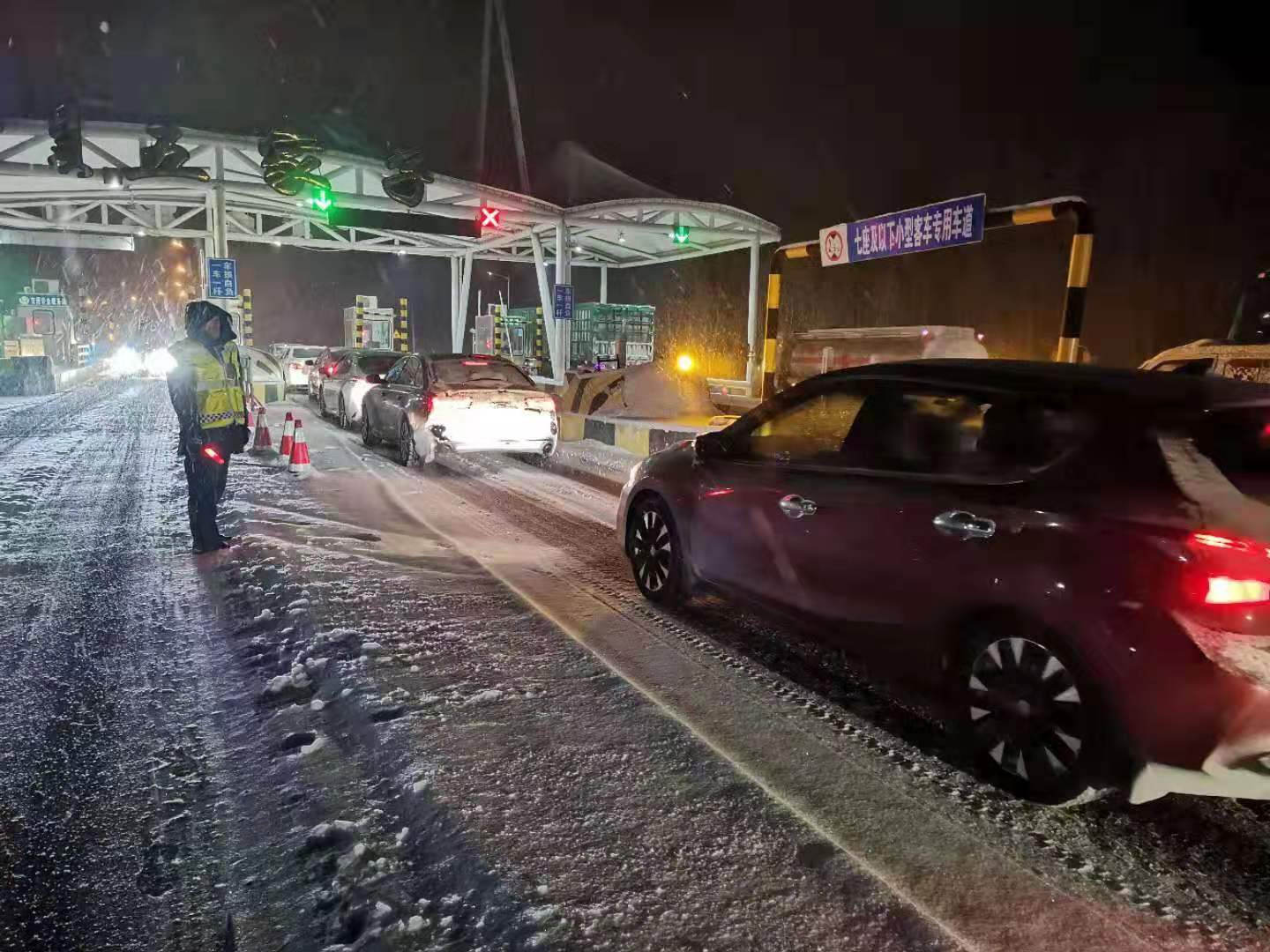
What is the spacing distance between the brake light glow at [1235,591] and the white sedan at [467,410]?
884 centimetres

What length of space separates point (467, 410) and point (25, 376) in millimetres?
20163

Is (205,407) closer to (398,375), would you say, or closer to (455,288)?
(398,375)

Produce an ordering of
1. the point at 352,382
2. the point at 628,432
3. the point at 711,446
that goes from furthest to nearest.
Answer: the point at 352,382 < the point at 628,432 < the point at 711,446

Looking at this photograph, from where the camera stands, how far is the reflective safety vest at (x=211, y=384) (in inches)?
243

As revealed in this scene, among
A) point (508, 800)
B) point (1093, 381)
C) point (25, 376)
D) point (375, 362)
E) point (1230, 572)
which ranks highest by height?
point (1093, 381)

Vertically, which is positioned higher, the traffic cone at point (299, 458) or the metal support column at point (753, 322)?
the metal support column at point (753, 322)

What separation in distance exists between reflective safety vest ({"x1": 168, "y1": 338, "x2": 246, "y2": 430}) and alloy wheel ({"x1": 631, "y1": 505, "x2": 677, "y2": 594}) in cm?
326

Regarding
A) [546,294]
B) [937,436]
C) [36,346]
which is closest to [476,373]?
[937,436]

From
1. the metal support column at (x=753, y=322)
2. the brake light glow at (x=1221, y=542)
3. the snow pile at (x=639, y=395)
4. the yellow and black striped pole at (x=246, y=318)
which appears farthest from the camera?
the metal support column at (x=753, y=322)

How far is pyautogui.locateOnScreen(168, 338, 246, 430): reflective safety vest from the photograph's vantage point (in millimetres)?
6184

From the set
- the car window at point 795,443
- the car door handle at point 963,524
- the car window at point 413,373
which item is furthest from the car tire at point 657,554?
the car window at point 413,373

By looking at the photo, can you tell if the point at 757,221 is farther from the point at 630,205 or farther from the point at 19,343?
the point at 19,343

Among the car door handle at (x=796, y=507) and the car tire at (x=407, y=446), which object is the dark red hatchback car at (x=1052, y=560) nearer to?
the car door handle at (x=796, y=507)

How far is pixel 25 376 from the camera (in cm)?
2361
